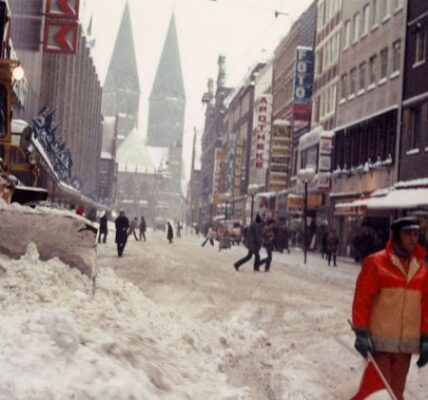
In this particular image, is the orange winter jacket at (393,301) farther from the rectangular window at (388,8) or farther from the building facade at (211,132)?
the building facade at (211,132)

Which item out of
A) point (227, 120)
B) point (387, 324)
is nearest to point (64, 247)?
point (387, 324)

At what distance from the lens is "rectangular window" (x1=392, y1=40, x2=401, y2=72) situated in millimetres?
34416

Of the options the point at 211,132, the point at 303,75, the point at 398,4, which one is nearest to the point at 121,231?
the point at 398,4

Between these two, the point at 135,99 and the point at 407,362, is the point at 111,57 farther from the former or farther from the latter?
the point at 407,362

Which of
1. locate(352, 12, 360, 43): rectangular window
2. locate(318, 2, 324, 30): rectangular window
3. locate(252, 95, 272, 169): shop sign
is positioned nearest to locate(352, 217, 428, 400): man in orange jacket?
locate(352, 12, 360, 43): rectangular window

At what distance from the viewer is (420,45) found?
105 ft

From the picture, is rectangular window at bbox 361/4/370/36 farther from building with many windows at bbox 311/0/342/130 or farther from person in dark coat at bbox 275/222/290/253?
person in dark coat at bbox 275/222/290/253

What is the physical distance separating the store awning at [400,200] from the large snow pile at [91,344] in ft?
58.0

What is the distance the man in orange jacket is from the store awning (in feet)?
71.4

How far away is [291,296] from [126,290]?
4.93m

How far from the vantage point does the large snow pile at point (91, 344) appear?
17.7ft

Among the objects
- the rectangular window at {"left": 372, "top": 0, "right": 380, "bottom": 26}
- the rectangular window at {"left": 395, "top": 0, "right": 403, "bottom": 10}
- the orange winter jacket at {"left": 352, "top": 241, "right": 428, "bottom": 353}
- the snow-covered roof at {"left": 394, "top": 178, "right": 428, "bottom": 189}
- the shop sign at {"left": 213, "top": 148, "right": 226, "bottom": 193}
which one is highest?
the rectangular window at {"left": 372, "top": 0, "right": 380, "bottom": 26}

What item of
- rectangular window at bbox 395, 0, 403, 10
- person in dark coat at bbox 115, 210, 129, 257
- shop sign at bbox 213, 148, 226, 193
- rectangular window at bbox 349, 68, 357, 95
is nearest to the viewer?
person in dark coat at bbox 115, 210, 129, 257

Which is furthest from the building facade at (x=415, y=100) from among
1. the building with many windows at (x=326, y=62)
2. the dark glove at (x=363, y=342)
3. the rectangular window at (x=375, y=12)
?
the dark glove at (x=363, y=342)
